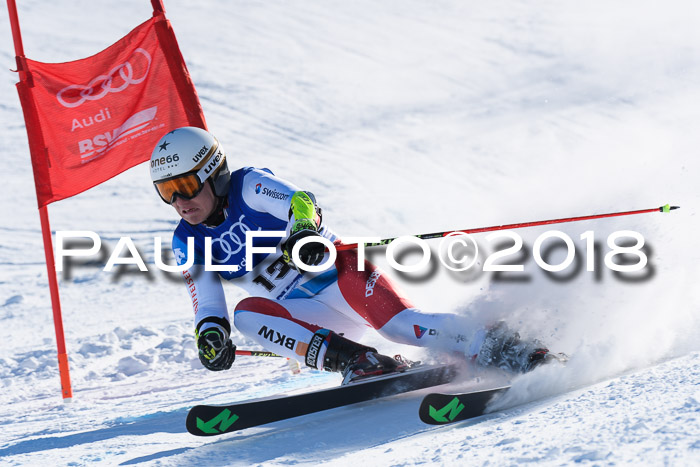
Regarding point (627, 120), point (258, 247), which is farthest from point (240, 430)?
point (627, 120)

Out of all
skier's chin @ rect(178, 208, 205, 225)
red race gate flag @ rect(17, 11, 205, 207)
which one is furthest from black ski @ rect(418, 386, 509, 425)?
red race gate flag @ rect(17, 11, 205, 207)

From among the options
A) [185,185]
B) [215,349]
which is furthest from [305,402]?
[185,185]

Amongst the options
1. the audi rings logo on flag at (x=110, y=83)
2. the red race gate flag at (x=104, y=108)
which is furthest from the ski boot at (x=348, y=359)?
the audi rings logo on flag at (x=110, y=83)

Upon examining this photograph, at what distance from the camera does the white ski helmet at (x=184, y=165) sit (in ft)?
12.2

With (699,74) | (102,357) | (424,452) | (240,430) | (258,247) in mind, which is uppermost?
(699,74)


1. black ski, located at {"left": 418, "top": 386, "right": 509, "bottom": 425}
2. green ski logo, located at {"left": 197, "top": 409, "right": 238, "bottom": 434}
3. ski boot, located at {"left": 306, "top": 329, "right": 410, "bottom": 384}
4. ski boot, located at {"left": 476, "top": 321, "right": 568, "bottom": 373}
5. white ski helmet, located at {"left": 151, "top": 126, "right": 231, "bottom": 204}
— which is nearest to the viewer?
black ski, located at {"left": 418, "top": 386, "right": 509, "bottom": 425}

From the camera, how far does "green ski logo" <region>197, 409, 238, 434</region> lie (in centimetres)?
305

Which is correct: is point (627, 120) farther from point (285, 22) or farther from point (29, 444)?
point (29, 444)

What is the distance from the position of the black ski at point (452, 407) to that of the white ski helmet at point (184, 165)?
5.61 ft

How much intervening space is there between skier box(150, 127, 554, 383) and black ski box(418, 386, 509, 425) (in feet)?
1.53

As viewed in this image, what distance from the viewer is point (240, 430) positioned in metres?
3.32

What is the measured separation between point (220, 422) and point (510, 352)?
132 centimetres

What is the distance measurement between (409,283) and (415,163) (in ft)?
39.8

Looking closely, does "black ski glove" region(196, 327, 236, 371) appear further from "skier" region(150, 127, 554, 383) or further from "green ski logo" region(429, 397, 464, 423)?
"green ski logo" region(429, 397, 464, 423)
